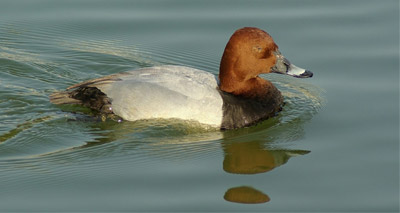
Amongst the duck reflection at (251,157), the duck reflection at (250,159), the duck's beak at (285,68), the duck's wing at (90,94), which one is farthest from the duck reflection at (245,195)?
the duck's wing at (90,94)

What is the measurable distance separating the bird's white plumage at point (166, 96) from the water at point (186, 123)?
15 cm

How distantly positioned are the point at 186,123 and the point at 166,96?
15.0 inches

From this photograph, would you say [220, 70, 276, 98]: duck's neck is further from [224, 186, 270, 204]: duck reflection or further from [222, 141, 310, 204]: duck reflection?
[224, 186, 270, 204]: duck reflection

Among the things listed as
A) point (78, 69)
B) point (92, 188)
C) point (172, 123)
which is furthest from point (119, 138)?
point (78, 69)

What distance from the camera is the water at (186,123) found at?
7168 mm

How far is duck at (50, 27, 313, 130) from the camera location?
8.69m

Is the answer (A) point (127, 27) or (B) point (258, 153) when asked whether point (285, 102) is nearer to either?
(B) point (258, 153)

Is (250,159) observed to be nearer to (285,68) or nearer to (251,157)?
(251,157)

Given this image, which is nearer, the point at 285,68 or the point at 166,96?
the point at 166,96

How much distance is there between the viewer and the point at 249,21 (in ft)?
36.8

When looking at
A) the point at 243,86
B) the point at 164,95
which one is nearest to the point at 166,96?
the point at 164,95

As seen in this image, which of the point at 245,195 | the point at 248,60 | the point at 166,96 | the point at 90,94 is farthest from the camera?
the point at 90,94

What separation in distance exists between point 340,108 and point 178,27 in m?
3.08

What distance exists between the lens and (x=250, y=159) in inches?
318
